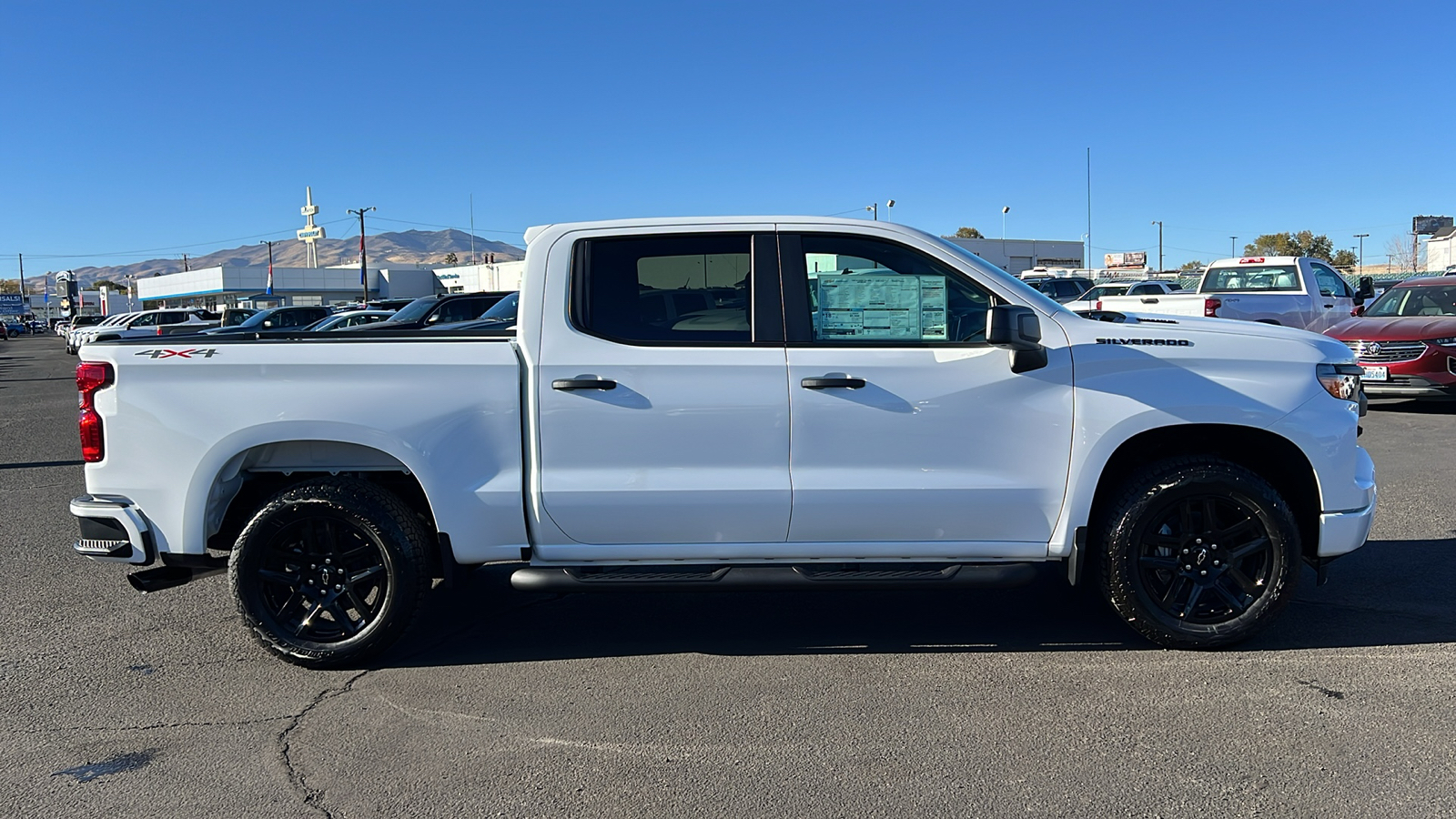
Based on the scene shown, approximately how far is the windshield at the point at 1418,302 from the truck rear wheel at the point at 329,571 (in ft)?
46.4

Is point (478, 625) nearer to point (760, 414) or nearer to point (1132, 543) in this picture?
point (760, 414)

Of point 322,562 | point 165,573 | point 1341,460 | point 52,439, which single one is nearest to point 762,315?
point 322,562

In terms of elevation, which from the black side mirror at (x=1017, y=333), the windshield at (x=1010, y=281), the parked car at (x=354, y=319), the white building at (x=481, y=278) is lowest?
the black side mirror at (x=1017, y=333)

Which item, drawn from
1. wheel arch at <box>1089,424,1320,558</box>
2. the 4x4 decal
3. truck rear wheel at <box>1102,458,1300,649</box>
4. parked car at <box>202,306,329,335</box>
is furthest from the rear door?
parked car at <box>202,306,329,335</box>

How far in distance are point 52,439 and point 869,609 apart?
39.2 ft

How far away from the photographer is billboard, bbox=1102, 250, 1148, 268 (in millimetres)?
86812

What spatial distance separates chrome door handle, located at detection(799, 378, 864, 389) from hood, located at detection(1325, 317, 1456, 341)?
36.9ft

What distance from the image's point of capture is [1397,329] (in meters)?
13.1

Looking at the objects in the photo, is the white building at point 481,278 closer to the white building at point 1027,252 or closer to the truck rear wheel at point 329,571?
the white building at point 1027,252

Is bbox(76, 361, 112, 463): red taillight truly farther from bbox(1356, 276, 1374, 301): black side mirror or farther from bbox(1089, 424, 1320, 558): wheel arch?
bbox(1356, 276, 1374, 301): black side mirror

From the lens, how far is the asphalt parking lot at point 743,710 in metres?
3.49

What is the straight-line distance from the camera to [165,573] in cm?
482

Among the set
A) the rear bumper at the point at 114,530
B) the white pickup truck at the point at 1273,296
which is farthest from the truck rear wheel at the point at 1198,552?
the white pickup truck at the point at 1273,296

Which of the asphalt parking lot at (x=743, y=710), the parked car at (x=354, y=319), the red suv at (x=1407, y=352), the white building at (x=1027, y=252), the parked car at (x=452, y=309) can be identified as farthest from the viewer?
the white building at (x=1027, y=252)
